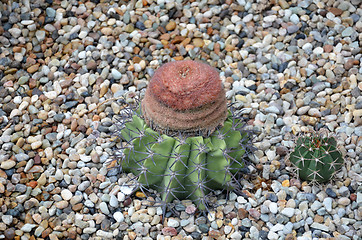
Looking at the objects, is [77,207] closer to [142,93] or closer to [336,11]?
[142,93]

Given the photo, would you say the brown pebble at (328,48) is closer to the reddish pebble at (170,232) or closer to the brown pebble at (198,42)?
the brown pebble at (198,42)

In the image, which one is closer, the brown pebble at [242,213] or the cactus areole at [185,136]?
the cactus areole at [185,136]

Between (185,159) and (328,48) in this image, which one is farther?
(328,48)

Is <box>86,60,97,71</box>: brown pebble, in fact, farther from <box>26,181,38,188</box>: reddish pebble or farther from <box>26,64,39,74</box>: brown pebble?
<box>26,181,38,188</box>: reddish pebble

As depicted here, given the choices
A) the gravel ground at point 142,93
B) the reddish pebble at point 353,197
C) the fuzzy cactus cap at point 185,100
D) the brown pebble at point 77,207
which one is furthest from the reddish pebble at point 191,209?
the reddish pebble at point 353,197

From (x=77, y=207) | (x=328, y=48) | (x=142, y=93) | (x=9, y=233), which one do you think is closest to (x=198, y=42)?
(x=142, y=93)

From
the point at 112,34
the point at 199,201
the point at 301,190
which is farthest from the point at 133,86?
the point at 301,190

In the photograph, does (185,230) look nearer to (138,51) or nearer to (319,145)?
(319,145)
